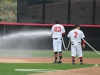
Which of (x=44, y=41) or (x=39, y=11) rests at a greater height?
(x=39, y=11)

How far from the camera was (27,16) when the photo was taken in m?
26.9

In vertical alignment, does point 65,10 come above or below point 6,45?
above

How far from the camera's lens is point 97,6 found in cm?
2717

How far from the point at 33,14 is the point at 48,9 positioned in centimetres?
95

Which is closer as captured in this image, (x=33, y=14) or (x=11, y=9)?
(x=33, y=14)

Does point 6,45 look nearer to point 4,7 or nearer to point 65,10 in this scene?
point 65,10

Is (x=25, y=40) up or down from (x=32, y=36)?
down

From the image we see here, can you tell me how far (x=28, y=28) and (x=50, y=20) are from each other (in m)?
1.40

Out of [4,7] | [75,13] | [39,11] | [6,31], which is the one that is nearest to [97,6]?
[75,13]

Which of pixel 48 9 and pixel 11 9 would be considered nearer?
pixel 48 9

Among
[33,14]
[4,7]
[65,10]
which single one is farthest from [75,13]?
[4,7]

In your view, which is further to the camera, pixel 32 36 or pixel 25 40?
pixel 32 36

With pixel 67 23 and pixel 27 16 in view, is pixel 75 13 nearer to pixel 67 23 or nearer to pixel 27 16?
pixel 67 23

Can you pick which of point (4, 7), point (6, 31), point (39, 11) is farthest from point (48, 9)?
point (4, 7)
